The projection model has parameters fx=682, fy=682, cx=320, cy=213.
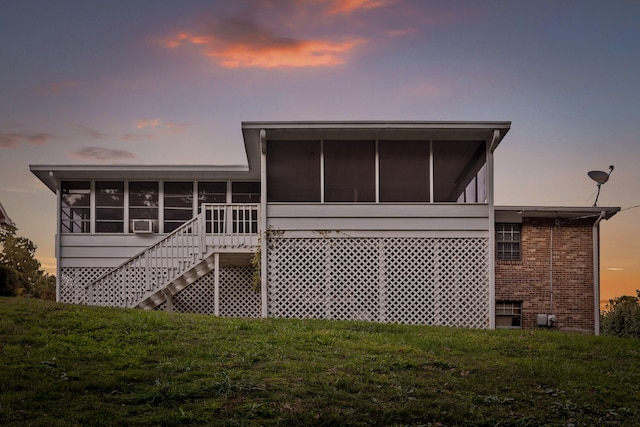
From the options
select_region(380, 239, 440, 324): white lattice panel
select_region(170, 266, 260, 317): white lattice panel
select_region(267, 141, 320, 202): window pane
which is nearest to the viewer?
select_region(380, 239, 440, 324): white lattice panel

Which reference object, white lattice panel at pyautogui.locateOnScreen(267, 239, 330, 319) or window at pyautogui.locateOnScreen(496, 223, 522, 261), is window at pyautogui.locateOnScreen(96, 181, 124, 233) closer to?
white lattice panel at pyautogui.locateOnScreen(267, 239, 330, 319)

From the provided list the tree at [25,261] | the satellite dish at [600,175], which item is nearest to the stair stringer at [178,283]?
the satellite dish at [600,175]

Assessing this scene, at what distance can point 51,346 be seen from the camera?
35.2 feet

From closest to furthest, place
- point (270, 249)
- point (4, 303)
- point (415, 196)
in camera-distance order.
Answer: point (4, 303) → point (270, 249) → point (415, 196)

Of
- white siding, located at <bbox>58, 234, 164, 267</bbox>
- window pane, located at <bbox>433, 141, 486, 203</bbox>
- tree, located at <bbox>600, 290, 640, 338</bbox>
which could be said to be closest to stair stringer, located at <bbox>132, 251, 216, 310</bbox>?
white siding, located at <bbox>58, 234, 164, 267</bbox>

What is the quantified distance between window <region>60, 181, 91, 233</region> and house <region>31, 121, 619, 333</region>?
0.15 feet

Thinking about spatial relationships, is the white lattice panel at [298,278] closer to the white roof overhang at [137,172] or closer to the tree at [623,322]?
the white roof overhang at [137,172]

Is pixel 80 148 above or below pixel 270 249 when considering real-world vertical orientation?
above

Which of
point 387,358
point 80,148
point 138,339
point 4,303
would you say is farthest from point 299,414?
point 80,148

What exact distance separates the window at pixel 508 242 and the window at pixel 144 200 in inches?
419

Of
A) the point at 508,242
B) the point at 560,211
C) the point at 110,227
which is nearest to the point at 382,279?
the point at 508,242

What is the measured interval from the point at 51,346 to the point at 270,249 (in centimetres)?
711

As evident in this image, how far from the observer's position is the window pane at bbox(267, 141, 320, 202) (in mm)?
18312

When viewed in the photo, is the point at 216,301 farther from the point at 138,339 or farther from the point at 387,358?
the point at 387,358
